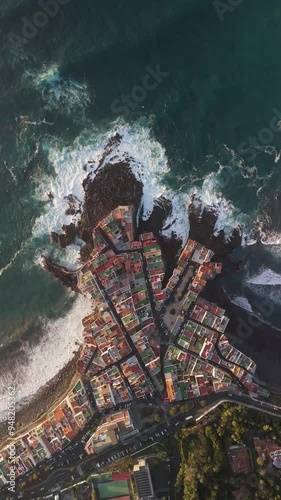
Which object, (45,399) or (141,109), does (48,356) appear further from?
(141,109)

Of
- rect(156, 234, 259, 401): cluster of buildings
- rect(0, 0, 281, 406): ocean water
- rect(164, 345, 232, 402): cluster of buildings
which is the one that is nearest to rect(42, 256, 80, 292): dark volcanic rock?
rect(0, 0, 281, 406): ocean water

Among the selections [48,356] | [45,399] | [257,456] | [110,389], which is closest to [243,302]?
[257,456]

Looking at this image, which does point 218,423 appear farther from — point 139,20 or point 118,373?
point 139,20

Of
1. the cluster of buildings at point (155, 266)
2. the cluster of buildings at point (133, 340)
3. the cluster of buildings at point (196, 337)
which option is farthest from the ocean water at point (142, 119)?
the cluster of buildings at point (196, 337)

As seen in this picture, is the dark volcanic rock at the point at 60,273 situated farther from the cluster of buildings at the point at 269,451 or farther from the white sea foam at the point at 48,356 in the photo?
the cluster of buildings at the point at 269,451

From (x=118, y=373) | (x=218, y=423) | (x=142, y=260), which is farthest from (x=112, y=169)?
(x=218, y=423)

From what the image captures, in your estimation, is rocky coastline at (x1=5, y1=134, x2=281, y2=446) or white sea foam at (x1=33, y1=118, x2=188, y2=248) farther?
white sea foam at (x1=33, y1=118, x2=188, y2=248)

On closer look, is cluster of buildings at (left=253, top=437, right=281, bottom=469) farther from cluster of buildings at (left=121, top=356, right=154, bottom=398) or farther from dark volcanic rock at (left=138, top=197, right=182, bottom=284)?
dark volcanic rock at (left=138, top=197, right=182, bottom=284)
